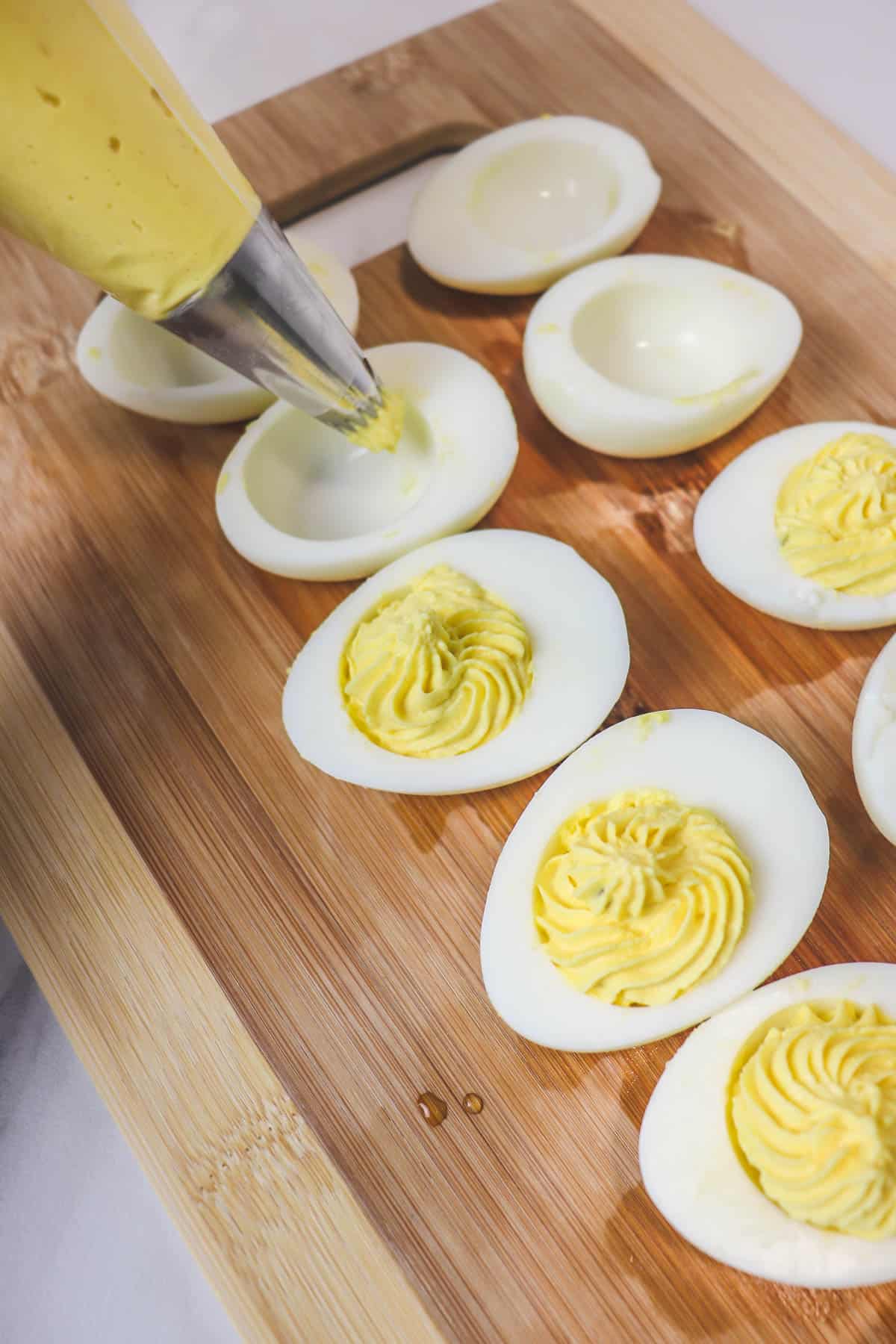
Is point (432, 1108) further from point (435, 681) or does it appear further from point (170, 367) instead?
point (170, 367)

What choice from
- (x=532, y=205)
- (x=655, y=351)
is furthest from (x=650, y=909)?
(x=532, y=205)

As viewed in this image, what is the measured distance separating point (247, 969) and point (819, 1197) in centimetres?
95

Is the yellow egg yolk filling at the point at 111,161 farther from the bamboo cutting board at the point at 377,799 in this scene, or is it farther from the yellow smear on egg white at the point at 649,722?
the yellow smear on egg white at the point at 649,722

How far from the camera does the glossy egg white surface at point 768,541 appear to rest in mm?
2053

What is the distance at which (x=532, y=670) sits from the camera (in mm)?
2041

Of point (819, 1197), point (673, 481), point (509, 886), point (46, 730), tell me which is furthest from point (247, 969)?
point (673, 481)

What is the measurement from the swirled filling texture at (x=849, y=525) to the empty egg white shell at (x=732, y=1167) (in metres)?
0.70

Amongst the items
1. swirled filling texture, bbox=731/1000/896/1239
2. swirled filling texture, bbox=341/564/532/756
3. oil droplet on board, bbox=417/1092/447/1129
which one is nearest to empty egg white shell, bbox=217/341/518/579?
swirled filling texture, bbox=341/564/532/756

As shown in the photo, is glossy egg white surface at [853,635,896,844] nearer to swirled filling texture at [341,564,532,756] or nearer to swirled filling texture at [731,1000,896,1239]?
swirled filling texture at [731,1000,896,1239]

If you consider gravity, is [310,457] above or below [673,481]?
above

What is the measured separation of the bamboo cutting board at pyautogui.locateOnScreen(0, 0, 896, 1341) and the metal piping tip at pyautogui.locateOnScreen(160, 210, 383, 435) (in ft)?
1.24

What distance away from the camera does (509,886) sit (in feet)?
6.07

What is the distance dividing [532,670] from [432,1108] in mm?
748

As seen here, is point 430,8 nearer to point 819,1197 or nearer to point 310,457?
point 310,457
